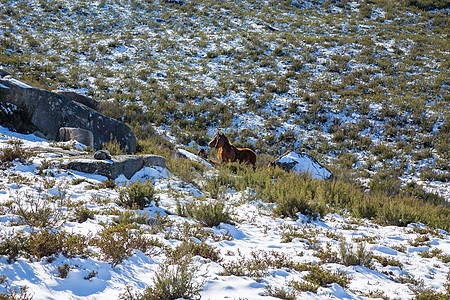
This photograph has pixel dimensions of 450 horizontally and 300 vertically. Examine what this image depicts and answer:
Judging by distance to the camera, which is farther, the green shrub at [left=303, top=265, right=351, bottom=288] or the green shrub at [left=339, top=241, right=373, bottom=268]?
the green shrub at [left=339, top=241, right=373, bottom=268]

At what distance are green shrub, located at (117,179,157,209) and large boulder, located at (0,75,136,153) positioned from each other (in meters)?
4.04

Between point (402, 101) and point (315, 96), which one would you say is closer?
point (402, 101)

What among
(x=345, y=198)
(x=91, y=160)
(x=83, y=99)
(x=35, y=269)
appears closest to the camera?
(x=35, y=269)

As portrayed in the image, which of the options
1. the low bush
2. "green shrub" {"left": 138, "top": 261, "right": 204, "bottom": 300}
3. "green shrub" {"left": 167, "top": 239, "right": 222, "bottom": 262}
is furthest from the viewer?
"green shrub" {"left": 167, "top": 239, "right": 222, "bottom": 262}

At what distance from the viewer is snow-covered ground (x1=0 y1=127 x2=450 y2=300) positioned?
8.07 ft

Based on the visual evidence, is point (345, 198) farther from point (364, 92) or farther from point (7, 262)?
point (364, 92)

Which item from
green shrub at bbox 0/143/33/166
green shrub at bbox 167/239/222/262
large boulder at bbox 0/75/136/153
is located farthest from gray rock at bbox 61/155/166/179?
green shrub at bbox 167/239/222/262

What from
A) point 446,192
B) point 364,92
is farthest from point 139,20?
point 446,192

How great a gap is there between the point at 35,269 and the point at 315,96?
658 inches

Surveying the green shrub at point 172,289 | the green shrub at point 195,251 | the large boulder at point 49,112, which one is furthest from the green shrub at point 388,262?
the large boulder at point 49,112

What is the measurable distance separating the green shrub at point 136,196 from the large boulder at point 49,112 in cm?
404

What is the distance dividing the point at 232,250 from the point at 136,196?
1.91m

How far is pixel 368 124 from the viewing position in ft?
48.3

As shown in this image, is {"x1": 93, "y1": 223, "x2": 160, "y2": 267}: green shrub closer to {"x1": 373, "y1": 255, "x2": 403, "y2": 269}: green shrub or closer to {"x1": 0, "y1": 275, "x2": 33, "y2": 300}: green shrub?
{"x1": 0, "y1": 275, "x2": 33, "y2": 300}: green shrub
